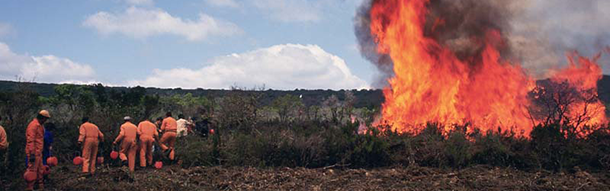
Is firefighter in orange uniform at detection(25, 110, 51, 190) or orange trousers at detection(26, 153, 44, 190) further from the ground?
firefighter in orange uniform at detection(25, 110, 51, 190)

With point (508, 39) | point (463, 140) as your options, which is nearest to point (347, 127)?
point (463, 140)

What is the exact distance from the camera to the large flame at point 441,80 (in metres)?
16.4

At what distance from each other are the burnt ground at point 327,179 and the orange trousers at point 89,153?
0.22 m

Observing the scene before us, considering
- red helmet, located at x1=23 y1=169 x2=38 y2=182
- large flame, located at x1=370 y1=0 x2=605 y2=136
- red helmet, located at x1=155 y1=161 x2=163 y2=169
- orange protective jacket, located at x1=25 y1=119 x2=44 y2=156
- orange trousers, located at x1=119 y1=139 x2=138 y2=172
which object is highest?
large flame, located at x1=370 y1=0 x2=605 y2=136

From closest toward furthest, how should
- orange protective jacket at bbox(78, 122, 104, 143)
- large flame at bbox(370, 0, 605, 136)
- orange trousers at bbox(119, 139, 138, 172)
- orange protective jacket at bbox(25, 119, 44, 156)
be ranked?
orange protective jacket at bbox(25, 119, 44, 156)
orange protective jacket at bbox(78, 122, 104, 143)
orange trousers at bbox(119, 139, 138, 172)
large flame at bbox(370, 0, 605, 136)

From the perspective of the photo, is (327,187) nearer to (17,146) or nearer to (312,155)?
(312,155)

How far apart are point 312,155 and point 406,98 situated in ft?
16.7

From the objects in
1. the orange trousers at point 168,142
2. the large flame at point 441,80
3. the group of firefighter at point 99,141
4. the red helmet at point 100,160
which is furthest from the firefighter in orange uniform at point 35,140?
the large flame at point 441,80

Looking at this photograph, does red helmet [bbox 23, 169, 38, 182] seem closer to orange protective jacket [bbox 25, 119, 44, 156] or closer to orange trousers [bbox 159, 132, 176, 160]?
orange protective jacket [bbox 25, 119, 44, 156]

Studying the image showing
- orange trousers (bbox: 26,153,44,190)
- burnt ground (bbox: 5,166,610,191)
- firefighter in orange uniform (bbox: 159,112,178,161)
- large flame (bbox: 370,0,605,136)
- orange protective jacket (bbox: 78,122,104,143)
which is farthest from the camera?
large flame (bbox: 370,0,605,136)

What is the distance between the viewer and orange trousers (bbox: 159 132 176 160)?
1362 cm

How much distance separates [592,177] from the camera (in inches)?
433

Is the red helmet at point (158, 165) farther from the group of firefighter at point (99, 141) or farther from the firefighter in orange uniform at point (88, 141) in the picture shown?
the firefighter in orange uniform at point (88, 141)

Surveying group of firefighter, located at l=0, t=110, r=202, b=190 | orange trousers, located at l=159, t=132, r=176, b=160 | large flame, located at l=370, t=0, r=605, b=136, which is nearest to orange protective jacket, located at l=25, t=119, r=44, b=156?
group of firefighter, located at l=0, t=110, r=202, b=190
